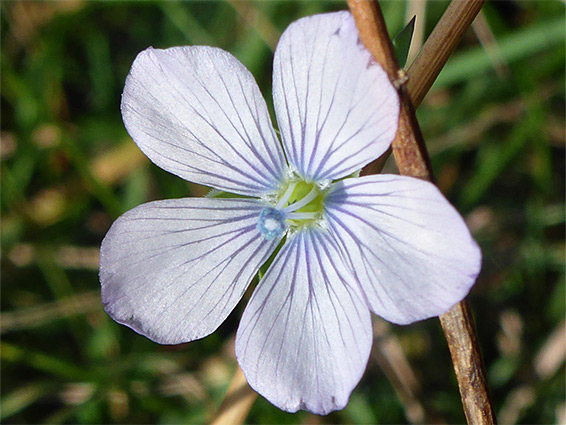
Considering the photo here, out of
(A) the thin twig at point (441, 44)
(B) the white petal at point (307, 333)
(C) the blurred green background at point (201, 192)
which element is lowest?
(C) the blurred green background at point (201, 192)

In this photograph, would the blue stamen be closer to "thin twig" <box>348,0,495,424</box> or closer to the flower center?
the flower center

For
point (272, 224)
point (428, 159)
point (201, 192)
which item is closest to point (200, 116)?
point (272, 224)

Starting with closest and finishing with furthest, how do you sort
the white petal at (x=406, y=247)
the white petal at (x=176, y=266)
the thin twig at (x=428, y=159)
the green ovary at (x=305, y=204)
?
the white petal at (x=406, y=247)
the thin twig at (x=428, y=159)
the white petal at (x=176, y=266)
the green ovary at (x=305, y=204)

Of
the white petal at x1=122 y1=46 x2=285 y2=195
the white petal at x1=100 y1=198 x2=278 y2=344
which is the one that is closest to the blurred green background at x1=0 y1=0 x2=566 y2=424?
the white petal at x1=100 y1=198 x2=278 y2=344

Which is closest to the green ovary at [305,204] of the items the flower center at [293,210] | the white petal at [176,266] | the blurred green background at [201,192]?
the flower center at [293,210]

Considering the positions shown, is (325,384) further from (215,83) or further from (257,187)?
(215,83)

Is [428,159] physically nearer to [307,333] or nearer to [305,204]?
[305,204]

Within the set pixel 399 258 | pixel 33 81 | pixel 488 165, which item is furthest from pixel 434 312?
pixel 33 81

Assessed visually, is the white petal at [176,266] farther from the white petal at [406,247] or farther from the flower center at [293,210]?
the white petal at [406,247]
